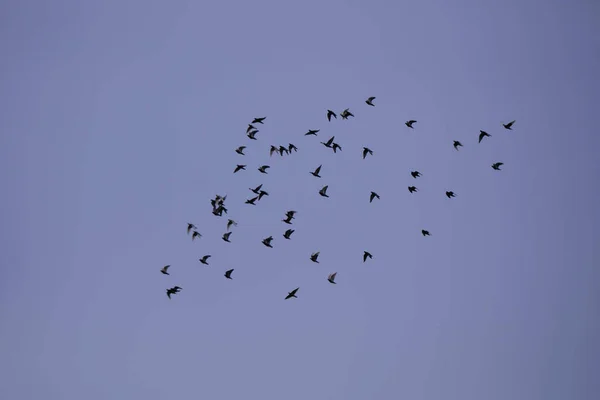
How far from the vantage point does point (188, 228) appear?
5325 inches

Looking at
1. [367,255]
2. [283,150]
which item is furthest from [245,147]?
[367,255]

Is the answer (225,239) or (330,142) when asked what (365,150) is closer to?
(330,142)

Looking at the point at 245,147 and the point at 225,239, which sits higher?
the point at 245,147

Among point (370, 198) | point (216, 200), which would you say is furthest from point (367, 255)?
point (216, 200)

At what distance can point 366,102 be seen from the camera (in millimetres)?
134125

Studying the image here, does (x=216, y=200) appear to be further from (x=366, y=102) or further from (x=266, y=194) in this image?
(x=366, y=102)

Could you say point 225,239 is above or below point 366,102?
below

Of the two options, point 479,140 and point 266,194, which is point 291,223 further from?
point 479,140

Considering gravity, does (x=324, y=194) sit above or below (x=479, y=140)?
below

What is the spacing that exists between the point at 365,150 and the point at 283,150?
6685 millimetres

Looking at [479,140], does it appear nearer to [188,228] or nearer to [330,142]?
[330,142]

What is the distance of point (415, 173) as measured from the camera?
5340 inches

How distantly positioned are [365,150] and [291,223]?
28.7ft

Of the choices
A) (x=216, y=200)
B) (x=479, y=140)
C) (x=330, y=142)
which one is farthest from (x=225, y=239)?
(x=479, y=140)
